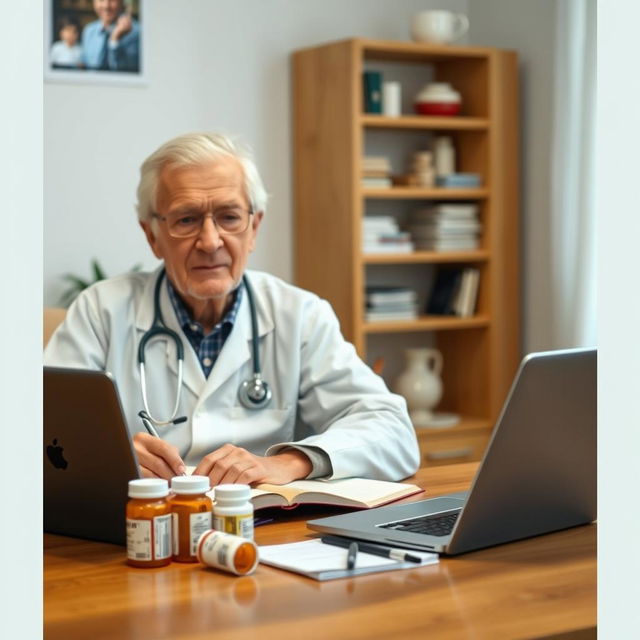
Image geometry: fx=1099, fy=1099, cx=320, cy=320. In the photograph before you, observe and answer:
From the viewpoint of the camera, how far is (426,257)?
14.1 ft

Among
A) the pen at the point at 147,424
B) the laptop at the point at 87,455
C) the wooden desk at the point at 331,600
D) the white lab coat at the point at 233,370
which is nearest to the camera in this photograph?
the wooden desk at the point at 331,600

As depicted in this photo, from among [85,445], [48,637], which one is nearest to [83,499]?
[85,445]

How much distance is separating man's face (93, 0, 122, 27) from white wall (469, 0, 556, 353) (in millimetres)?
1623

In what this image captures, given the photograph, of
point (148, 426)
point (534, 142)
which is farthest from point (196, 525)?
point (534, 142)

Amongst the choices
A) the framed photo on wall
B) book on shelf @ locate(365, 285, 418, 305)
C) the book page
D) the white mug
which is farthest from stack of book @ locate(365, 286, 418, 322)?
the book page

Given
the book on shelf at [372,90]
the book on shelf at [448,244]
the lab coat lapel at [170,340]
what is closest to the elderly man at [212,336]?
the lab coat lapel at [170,340]

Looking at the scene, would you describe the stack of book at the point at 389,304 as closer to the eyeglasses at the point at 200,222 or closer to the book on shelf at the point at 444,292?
the book on shelf at the point at 444,292

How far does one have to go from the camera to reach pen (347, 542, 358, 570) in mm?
1235

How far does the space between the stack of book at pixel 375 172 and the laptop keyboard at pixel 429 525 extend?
2796 mm

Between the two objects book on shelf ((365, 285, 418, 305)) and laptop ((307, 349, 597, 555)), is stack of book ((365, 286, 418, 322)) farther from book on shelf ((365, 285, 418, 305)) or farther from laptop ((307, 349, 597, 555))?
laptop ((307, 349, 597, 555))

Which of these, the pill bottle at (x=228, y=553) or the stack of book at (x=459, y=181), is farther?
the stack of book at (x=459, y=181)

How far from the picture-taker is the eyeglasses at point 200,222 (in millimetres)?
2193

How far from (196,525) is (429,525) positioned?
1.04 feet

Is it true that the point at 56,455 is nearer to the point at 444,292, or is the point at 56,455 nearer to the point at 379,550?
the point at 379,550
